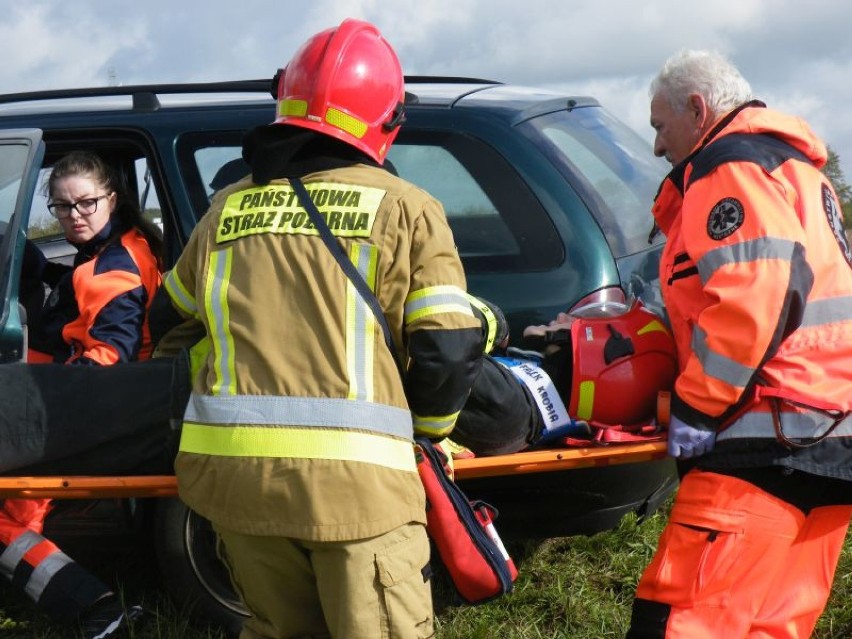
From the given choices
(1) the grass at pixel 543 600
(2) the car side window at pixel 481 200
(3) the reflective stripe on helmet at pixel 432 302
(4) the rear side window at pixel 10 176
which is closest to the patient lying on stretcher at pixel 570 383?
(2) the car side window at pixel 481 200

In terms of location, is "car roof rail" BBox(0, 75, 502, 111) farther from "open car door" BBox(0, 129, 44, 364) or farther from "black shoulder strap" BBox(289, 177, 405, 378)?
"black shoulder strap" BBox(289, 177, 405, 378)

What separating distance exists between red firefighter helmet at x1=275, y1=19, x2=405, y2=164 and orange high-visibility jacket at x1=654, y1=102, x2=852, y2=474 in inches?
33.8

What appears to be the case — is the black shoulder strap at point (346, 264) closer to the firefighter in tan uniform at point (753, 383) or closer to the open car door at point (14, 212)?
the firefighter in tan uniform at point (753, 383)

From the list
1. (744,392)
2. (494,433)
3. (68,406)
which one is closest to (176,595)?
(68,406)

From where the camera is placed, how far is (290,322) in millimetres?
2586

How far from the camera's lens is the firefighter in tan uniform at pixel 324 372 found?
101 inches

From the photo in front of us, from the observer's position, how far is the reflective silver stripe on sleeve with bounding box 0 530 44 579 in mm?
3551

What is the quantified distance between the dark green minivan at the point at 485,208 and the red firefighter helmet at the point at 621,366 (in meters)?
0.18

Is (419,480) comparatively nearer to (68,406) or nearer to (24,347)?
(68,406)

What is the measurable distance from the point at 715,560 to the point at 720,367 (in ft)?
1.68

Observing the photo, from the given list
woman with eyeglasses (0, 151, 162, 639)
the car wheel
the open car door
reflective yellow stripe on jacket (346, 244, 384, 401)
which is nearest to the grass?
the car wheel

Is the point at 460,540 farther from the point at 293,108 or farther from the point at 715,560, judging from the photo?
the point at 293,108

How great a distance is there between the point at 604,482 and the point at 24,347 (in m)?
1.96

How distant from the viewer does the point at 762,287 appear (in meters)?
2.78
